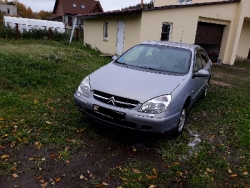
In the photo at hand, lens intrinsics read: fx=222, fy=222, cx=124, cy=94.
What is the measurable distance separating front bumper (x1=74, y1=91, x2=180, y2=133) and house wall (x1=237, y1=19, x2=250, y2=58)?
15.1 m

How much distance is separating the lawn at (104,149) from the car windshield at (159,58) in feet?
4.32

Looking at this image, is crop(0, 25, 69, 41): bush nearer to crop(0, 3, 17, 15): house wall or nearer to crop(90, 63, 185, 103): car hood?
crop(90, 63, 185, 103): car hood

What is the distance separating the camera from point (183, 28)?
11.6m

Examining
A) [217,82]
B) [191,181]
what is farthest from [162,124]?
[217,82]

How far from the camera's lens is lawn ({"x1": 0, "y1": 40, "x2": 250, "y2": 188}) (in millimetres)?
2984

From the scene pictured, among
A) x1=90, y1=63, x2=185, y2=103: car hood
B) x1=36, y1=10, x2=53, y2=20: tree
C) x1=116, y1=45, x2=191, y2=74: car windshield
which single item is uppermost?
x1=36, y1=10, x2=53, y2=20: tree

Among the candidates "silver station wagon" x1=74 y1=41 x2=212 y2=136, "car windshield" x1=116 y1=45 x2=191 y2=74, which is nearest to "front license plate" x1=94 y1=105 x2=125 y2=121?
"silver station wagon" x1=74 y1=41 x2=212 y2=136

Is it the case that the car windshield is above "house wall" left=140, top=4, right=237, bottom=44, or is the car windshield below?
below

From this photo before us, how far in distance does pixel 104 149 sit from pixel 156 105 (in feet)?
3.65

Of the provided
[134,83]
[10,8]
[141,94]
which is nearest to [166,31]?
[134,83]

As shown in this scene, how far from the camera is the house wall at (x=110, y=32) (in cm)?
1155

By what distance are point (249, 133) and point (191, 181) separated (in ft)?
7.21

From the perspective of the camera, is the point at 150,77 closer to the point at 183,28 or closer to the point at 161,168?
the point at 161,168

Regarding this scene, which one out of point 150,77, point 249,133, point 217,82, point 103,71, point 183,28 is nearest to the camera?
point 150,77
